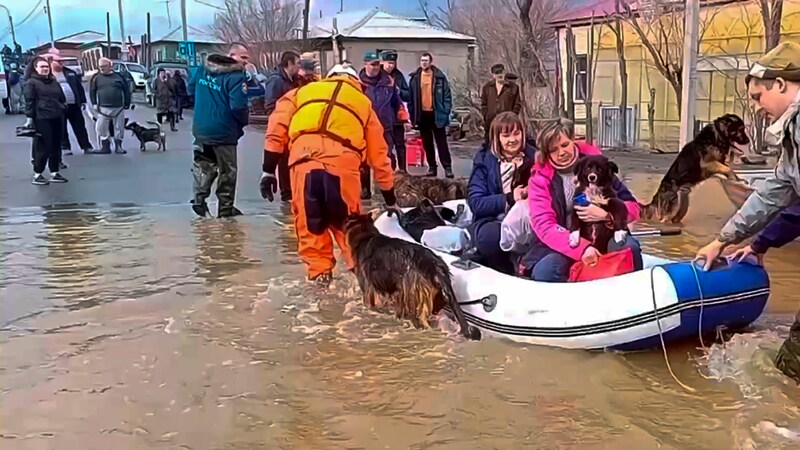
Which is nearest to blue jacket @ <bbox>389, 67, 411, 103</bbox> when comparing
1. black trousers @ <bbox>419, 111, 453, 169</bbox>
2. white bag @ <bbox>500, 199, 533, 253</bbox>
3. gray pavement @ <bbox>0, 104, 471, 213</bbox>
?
black trousers @ <bbox>419, 111, 453, 169</bbox>

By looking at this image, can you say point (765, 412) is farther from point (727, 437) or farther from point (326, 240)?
point (326, 240)

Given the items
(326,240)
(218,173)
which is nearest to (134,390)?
(326,240)

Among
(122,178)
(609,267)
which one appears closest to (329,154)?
(609,267)

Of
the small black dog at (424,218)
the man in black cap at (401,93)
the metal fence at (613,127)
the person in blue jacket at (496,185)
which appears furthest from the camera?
the metal fence at (613,127)

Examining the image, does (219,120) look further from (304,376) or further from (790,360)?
(790,360)

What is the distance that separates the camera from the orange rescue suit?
630 centimetres

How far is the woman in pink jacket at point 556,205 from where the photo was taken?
526cm

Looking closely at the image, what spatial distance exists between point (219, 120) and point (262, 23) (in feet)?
114

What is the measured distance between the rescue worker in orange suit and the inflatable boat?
5.13 feet

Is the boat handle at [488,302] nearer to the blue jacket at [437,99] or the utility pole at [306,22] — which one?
the blue jacket at [437,99]

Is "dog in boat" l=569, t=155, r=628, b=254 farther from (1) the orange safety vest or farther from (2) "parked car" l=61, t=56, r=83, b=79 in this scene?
(2) "parked car" l=61, t=56, r=83, b=79

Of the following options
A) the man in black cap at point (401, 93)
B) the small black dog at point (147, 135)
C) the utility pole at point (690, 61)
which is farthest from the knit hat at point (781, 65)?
the small black dog at point (147, 135)

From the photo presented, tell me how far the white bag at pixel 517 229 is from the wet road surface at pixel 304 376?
2.60 ft

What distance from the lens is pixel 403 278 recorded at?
548 cm
